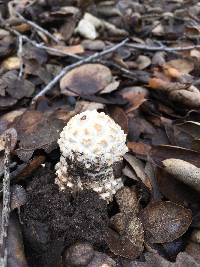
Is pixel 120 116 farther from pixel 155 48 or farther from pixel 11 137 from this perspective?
pixel 155 48

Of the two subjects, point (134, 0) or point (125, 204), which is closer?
point (125, 204)

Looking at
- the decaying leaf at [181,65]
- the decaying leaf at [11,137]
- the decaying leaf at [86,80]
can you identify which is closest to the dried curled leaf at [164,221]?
the decaying leaf at [11,137]

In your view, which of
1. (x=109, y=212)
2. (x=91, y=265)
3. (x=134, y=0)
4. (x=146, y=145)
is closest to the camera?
(x=91, y=265)

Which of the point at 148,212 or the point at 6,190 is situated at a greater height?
the point at 6,190

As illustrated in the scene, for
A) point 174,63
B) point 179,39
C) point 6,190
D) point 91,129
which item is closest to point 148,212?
point 91,129

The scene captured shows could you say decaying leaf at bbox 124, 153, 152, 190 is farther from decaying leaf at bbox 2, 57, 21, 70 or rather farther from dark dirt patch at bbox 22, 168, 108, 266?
decaying leaf at bbox 2, 57, 21, 70

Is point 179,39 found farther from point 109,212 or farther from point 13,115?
point 109,212

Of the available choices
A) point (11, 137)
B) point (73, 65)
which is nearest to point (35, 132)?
point (11, 137)
